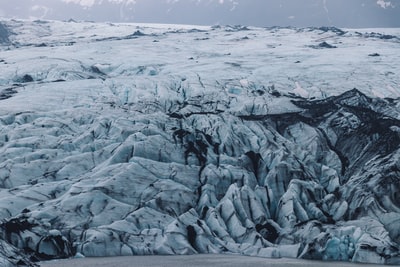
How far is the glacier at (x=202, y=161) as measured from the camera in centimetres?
2153

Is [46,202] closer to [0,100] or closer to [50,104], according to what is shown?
[50,104]

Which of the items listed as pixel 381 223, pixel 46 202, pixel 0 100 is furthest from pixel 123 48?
pixel 381 223

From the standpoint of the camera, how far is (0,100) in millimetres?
33312

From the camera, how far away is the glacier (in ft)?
70.6

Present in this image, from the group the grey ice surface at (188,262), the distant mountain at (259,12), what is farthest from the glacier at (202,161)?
the distant mountain at (259,12)

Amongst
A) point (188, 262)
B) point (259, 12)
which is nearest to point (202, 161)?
point (188, 262)

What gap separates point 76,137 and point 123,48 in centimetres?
2607

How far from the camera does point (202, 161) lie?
26891 millimetres

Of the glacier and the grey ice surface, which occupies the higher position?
the glacier

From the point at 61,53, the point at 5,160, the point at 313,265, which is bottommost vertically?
the point at 313,265

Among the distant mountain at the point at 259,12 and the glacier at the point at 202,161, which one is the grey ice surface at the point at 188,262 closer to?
the glacier at the point at 202,161

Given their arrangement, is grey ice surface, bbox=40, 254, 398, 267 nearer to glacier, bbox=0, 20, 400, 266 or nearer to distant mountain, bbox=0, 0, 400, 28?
glacier, bbox=0, 20, 400, 266

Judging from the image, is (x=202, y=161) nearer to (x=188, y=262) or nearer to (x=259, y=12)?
(x=188, y=262)

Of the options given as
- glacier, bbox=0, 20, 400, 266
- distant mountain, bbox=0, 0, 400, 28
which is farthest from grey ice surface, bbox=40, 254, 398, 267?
distant mountain, bbox=0, 0, 400, 28
